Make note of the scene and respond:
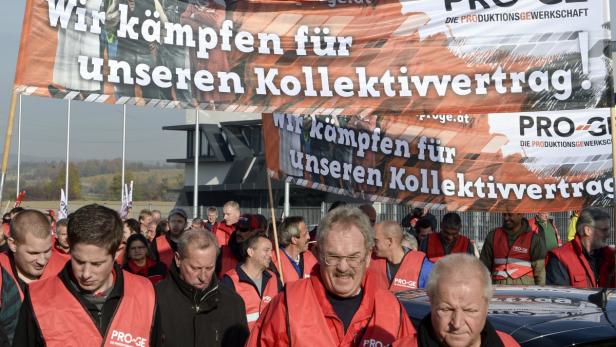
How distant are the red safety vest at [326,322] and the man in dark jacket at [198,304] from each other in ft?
4.25

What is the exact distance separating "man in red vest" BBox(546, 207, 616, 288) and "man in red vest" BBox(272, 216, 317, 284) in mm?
2353

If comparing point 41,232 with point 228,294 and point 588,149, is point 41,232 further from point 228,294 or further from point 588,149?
point 588,149

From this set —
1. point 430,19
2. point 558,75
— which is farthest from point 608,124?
point 430,19

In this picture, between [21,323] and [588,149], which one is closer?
[21,323]

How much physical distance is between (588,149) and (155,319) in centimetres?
545

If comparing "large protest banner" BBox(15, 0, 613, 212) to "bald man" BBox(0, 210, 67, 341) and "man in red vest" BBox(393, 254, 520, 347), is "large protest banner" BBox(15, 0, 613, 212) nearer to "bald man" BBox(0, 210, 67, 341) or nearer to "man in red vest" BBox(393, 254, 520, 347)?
"bald man" BBox(0, 210, 67, 341)

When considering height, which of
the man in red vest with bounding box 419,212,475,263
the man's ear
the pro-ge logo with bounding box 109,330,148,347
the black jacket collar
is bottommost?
the pro-ge logo with bounding box 109,330,148,347

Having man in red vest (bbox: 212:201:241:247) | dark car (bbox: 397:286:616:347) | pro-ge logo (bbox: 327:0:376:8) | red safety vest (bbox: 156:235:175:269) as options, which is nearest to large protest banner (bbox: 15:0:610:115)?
pro-ge logo (bbox: 327:0:376:8)

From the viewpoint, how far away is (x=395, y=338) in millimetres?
4355

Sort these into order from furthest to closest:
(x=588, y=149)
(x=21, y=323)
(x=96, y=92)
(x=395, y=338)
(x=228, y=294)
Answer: (x=588, y=149)
(x=96, y=92)
(x=228, y=294)
(x=21, y=323)
(x=395, y=338)

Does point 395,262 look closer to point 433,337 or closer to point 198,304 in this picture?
point 198,304

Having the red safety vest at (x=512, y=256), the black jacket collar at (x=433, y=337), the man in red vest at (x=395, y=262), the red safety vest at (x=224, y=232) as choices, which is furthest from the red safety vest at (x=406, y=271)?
the black jacket collar at (x=433, y=337)

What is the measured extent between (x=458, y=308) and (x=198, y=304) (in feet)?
7.72

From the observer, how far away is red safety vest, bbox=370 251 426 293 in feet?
28.0
